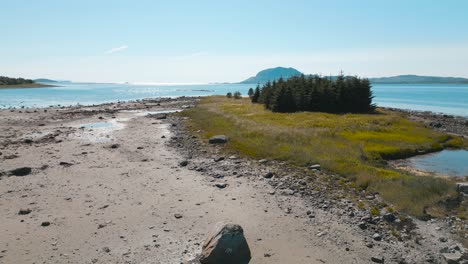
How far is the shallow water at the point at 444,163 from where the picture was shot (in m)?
30.7

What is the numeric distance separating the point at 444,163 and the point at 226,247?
96.6 feet

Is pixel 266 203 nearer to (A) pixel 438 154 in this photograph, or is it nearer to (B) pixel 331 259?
(B) pixel 331 259

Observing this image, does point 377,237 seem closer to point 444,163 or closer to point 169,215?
point 169,215

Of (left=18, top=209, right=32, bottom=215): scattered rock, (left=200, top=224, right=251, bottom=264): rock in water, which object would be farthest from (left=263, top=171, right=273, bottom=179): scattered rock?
(left=18, top=209, right=32, bottom=215): scattered rock

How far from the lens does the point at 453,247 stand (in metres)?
15.0

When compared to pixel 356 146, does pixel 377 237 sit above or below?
below

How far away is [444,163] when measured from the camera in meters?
34.1

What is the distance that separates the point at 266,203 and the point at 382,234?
21.7 ft

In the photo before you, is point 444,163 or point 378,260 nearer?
point 378,260

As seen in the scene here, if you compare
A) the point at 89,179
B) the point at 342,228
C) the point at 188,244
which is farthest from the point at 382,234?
the point at 89,179

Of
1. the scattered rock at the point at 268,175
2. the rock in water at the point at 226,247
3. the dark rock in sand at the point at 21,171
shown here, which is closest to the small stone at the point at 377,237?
the rock in water at the point at 226,247

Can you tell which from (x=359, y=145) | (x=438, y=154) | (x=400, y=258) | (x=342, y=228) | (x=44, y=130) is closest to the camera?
(x=400, y=258)

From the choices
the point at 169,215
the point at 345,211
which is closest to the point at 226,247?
the point at 169,215

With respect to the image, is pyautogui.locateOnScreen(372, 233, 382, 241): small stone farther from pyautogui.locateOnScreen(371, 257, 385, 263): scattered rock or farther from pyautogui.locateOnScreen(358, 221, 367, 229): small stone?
pyautogui.locateOnScreen(371, 257, 385, 263): scattered rock
